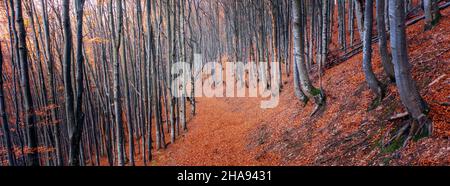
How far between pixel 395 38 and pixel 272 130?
17.1ft

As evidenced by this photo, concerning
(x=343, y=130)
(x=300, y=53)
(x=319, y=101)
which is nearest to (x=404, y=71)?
(x=343, y=130)

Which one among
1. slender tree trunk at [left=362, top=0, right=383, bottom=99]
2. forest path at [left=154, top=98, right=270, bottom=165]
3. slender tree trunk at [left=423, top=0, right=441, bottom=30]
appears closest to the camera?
slender tree trunk at [left=362, top=0, right=383, bottom=99]

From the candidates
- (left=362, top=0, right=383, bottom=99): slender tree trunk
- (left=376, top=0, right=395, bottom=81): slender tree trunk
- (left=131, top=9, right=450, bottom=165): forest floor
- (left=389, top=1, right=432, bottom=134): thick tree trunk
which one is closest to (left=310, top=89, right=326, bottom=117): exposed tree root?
(left=131, top=9, right=450, bottom=165): forest floor

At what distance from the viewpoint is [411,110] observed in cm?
451

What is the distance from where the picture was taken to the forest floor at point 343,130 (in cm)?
452

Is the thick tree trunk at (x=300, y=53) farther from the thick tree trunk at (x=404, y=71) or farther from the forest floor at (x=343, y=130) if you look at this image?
the thick tree trunk at (x=404, y=71)

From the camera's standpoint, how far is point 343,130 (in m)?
6.22

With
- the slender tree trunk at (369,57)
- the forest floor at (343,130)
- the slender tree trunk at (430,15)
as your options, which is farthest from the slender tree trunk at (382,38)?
the slender tree trunk at (430,15)

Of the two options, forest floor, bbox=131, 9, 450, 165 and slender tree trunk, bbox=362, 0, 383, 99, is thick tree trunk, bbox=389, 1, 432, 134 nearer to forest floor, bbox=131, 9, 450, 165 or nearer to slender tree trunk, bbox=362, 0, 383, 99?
forest floor, bbox=131, 9, 450, 165

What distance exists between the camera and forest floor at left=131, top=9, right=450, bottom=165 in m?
4.52

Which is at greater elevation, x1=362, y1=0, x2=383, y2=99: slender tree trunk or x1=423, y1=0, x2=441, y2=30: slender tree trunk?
x1=423, y1=0, x2=441, y2=30: slender tree trunk

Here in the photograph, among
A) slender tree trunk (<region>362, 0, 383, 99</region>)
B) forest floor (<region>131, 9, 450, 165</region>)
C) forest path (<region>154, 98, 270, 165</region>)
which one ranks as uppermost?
slender tree trunk (<region>362, 0, 383, 99</region>)

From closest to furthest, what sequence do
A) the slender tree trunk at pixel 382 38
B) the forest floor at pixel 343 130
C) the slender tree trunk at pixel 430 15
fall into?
the forest floor at pixel 343 130, the slender tree trunk at pixel 382 38, the slender tree trunk at pixel 430 15
